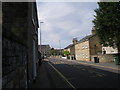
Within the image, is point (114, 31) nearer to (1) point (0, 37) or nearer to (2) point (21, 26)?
(2) point (21, 26)

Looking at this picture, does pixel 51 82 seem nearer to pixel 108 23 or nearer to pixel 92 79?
pixel 92 79

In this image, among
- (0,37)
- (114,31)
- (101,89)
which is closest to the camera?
(0,37)

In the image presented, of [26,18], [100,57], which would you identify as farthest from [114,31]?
[26,18]

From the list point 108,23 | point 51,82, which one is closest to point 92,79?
point 51,82

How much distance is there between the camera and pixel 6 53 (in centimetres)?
393

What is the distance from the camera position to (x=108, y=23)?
32375 millimetres

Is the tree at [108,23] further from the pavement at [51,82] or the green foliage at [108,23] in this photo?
the pavement at [51,82]

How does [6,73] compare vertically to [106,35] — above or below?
below

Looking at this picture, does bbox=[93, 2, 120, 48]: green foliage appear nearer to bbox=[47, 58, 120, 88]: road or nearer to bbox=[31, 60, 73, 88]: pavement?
bbox=[47, 58, 120, 88]: road

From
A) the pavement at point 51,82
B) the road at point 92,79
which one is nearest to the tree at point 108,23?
the road at point 92,79

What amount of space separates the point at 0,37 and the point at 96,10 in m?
33.8

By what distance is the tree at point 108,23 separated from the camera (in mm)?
31734

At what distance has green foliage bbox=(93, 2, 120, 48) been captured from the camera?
31.7m

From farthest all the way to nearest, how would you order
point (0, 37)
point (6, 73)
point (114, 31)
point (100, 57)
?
1. point (100, 57)
2. point (114, 31)
3. point (6, 73)
4. point (0, 37)
